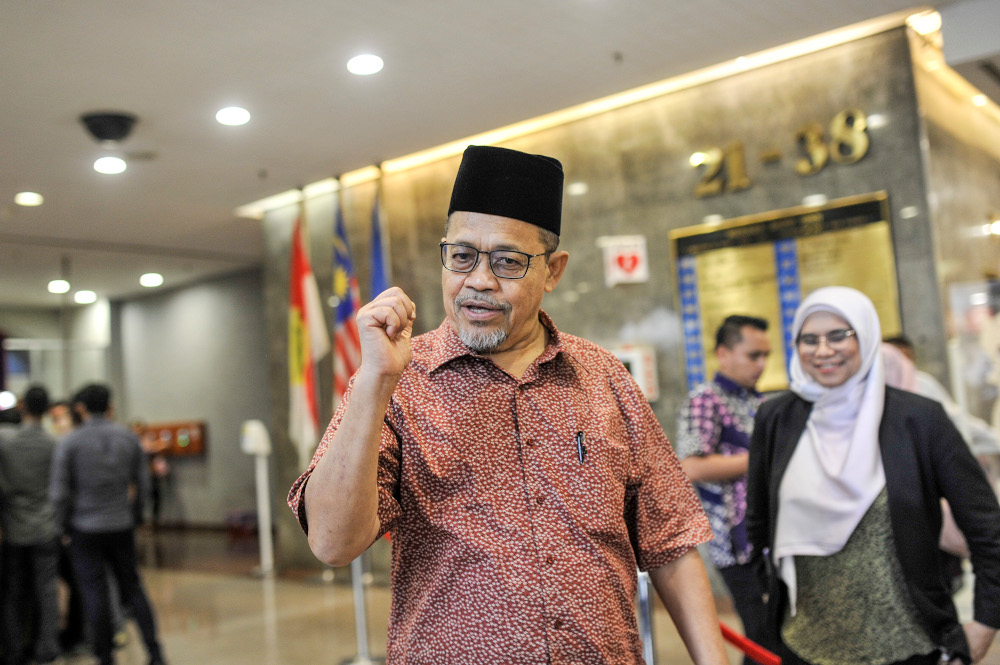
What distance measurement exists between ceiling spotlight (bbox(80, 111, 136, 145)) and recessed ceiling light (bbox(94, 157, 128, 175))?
710 mm

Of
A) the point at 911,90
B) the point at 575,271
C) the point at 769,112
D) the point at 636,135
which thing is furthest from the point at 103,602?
the point at 911,90

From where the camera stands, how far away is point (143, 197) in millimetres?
7352

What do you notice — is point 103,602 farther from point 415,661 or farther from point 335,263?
point 415,661

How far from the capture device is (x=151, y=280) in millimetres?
11336

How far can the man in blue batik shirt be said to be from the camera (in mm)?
3059

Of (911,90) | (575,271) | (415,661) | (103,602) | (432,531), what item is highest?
(911,90)

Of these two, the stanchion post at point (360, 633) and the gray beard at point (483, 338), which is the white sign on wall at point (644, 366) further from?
the gray beard at point (483, 338)

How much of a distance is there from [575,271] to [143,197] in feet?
13.0

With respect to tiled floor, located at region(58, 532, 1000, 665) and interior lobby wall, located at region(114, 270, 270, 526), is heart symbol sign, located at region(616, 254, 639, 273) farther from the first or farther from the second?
interior lobby wall, located at region(114, 270, 270, 526)

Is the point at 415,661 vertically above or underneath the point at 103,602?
above

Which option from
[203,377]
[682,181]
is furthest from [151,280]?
[682,181]

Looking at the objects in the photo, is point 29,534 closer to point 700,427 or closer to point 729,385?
point 700,427

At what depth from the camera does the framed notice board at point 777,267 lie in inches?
191

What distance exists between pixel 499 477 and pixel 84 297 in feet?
34.4
